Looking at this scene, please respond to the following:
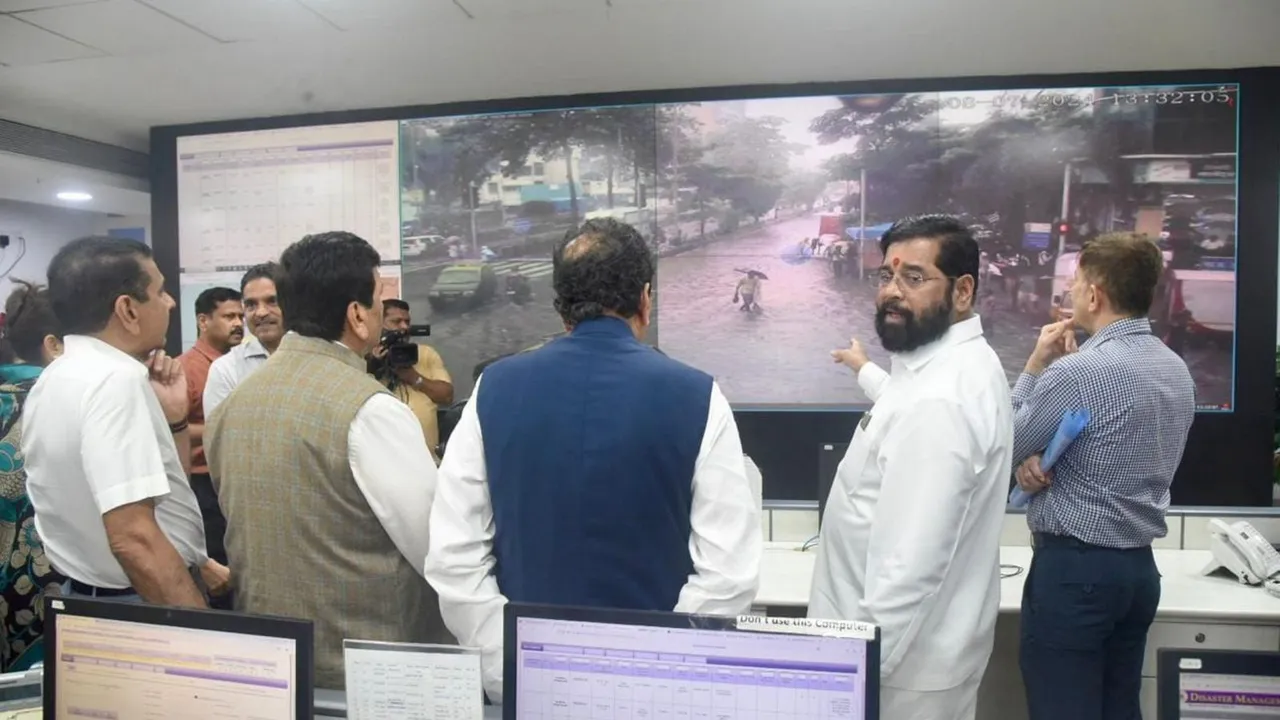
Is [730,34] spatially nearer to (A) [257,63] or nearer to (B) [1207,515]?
(A) [257,63]

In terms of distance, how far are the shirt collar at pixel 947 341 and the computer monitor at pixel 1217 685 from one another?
0.63 metres

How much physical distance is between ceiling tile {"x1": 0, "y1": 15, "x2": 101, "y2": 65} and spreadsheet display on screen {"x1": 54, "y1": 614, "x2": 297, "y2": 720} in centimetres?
329

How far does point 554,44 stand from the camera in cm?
342

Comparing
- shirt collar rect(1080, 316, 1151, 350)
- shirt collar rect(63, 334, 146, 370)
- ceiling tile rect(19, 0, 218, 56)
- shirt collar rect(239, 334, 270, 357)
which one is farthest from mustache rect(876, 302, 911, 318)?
ceiling tile rect(19, 0, 218, 56)

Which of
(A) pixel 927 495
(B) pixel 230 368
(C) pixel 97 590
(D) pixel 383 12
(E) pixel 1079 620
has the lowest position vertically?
(E) pixel 1079 620

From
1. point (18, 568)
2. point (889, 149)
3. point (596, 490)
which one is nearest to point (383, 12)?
point (18, 568)

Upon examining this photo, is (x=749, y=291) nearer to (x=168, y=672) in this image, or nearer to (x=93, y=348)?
(x=93, y=348)

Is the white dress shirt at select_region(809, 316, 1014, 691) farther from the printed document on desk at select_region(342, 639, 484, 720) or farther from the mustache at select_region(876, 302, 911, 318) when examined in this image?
the printed document on desk at select_region(342, 639, 484, 720)

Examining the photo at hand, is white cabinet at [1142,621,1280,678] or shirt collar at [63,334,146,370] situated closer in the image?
shirt collar at [63,334,146,370]

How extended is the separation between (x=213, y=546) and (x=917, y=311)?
88.5 inches

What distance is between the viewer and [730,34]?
129 inches

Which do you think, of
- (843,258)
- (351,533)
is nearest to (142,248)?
(351,533)

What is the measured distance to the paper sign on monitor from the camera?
784 millimetres

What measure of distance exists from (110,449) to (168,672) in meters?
0.55
